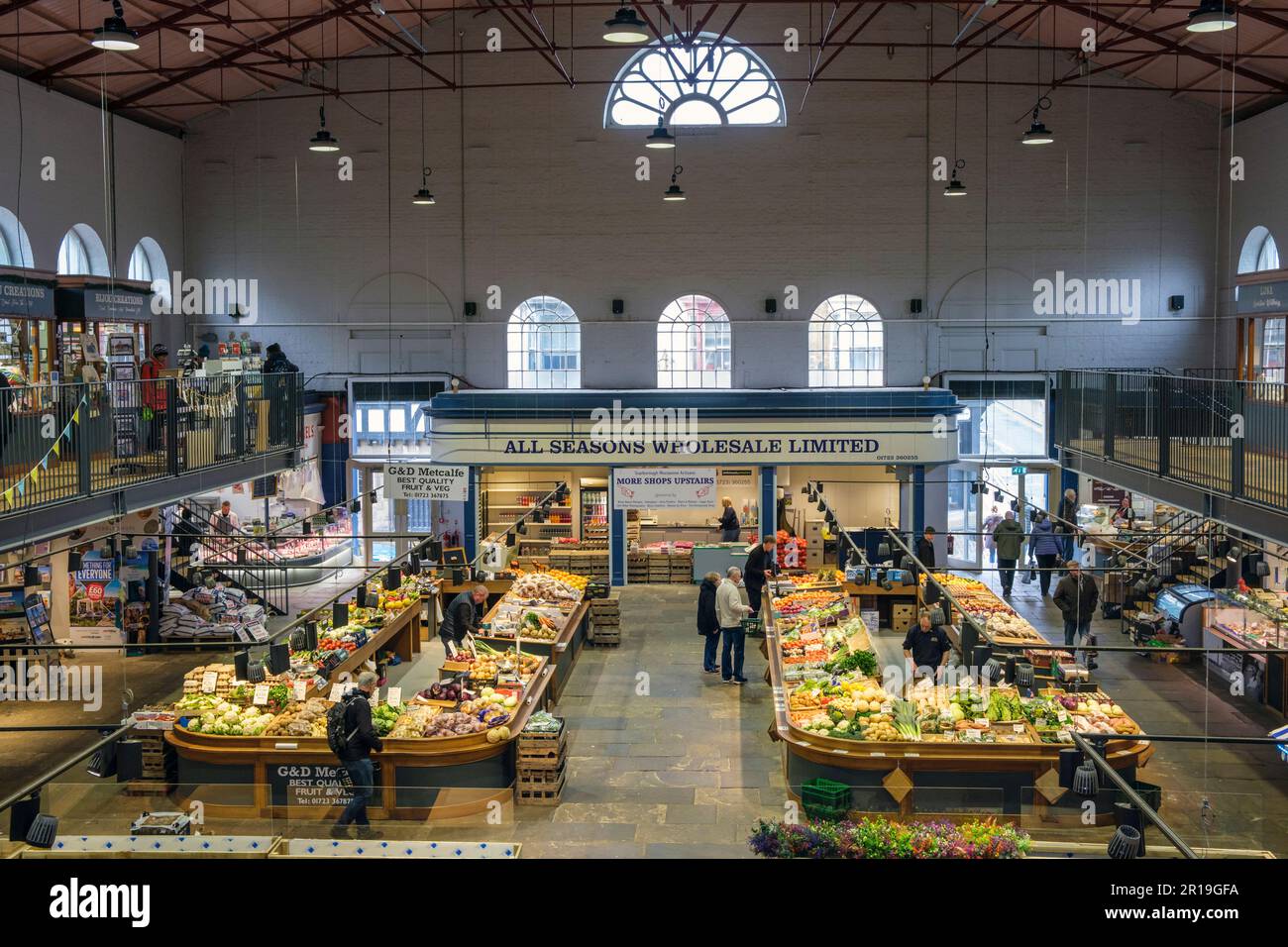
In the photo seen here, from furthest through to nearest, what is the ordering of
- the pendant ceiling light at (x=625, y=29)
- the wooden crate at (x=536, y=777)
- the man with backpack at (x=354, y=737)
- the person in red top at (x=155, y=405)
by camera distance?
the person in red top at (x=155, y=405)
the pendant ceiling light at (x=625, y=29)
the wooden crate at (x=536, y=777)
the man with backpack at (x=354, y=737)

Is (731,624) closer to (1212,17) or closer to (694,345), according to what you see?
(1212,17)

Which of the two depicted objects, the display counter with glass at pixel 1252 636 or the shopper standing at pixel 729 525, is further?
the shopper standing at pixel 729 525

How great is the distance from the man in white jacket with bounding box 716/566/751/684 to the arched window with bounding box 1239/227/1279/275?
13.5 m

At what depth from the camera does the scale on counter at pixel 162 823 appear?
7.83 m

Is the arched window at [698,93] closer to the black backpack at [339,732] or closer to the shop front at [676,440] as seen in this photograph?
the shop front at [676,440]

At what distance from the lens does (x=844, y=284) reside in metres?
24.9

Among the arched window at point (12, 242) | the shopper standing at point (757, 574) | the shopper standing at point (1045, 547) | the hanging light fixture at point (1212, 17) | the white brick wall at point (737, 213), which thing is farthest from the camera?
the white brick wall at point (737, 213)

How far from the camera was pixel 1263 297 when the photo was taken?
55.2 ft

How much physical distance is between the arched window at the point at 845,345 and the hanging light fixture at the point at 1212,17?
552 inches

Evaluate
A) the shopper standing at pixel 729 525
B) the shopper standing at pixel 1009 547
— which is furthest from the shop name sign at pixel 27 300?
the shopper standing at pixel 1009 547

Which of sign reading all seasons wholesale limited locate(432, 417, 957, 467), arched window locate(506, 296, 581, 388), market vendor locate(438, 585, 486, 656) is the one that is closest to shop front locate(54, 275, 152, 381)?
market vendor locate(438, 585, 486, 656)

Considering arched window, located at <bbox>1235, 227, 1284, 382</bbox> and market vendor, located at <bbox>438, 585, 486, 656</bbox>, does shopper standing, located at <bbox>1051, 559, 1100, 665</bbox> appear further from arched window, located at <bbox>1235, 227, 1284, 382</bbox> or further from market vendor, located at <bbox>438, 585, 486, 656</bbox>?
market vendor, located at <bbox>438, 585, 486, 656</bbox>

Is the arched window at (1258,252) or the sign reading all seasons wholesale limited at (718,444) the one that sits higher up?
the arched window at (1258,252)

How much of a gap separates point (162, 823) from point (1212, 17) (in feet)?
35.3
